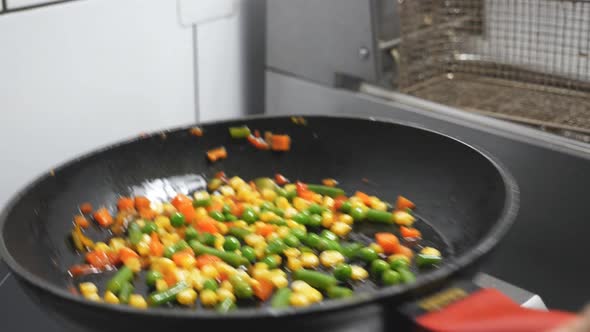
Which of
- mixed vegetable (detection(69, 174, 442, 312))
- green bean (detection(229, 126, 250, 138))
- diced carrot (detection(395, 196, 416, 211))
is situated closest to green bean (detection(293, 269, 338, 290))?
mixed vegetable (detection(69, 174, 442, 312))

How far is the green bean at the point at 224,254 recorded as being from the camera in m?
0.83

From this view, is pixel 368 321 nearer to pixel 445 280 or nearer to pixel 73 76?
pixel 445 280

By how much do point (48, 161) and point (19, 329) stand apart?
1.18 feet

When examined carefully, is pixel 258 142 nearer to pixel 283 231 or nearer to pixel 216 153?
pixel 216 153

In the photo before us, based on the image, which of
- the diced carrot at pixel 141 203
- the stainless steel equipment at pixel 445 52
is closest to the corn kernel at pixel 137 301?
the diced carrot at pixel 141 203

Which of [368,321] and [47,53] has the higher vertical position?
[47,53]

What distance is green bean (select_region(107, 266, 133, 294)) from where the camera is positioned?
2.57 feet

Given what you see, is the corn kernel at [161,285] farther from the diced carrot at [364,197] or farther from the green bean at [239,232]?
the diced carrot at [364,197]

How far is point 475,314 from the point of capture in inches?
23.1

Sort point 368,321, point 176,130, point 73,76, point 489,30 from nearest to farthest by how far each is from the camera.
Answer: point 368,321 < point 176,130 < point 73,76 < point 489,30

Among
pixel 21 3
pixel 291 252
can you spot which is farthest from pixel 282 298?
pixel 21 3

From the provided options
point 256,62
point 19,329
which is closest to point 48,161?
point 19,329

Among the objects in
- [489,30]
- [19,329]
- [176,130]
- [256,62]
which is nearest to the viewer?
[19,329]

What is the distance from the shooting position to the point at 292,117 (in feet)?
3.44
